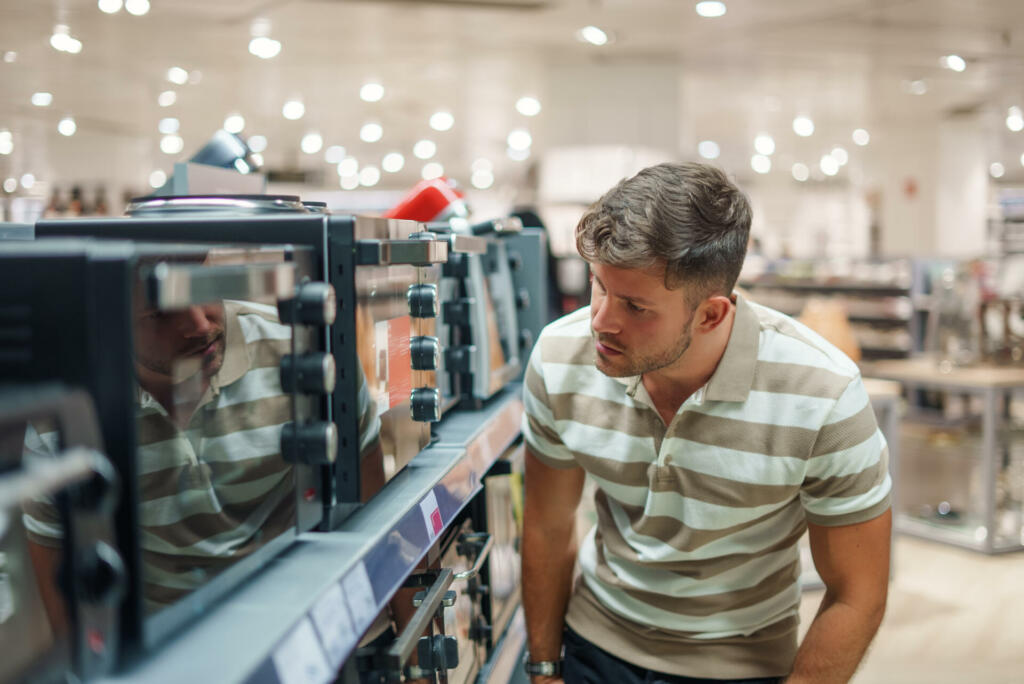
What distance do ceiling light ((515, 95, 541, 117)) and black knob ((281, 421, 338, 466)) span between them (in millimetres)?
8497

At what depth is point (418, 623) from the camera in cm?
115

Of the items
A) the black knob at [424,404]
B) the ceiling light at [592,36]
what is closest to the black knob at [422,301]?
the black knob at [424,404]

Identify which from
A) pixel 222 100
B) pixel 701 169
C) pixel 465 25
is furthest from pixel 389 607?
pixel 222 100

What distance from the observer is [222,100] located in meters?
10.7

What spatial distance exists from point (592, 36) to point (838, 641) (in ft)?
21.8

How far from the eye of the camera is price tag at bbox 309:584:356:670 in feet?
2.85

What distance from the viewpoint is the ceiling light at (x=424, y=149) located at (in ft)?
50.8

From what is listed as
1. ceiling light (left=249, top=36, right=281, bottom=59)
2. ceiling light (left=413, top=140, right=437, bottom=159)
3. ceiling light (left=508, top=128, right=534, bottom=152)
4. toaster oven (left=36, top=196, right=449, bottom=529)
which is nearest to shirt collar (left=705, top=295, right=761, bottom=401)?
toaster oven (left=36, top=196, right=449, bottom=529)

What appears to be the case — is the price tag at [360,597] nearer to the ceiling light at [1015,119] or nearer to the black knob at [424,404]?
the black knob at [424,404]

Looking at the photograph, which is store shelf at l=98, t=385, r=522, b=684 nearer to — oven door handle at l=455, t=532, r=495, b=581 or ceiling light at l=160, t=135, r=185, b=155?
oven door handle at l=455, t=532, r=495, b=581

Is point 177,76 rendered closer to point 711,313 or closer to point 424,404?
point 424,404

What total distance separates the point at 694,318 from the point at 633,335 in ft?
0.34

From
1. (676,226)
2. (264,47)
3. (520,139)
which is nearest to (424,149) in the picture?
(520,139)

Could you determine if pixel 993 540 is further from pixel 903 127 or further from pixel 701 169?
pixel 903 127
